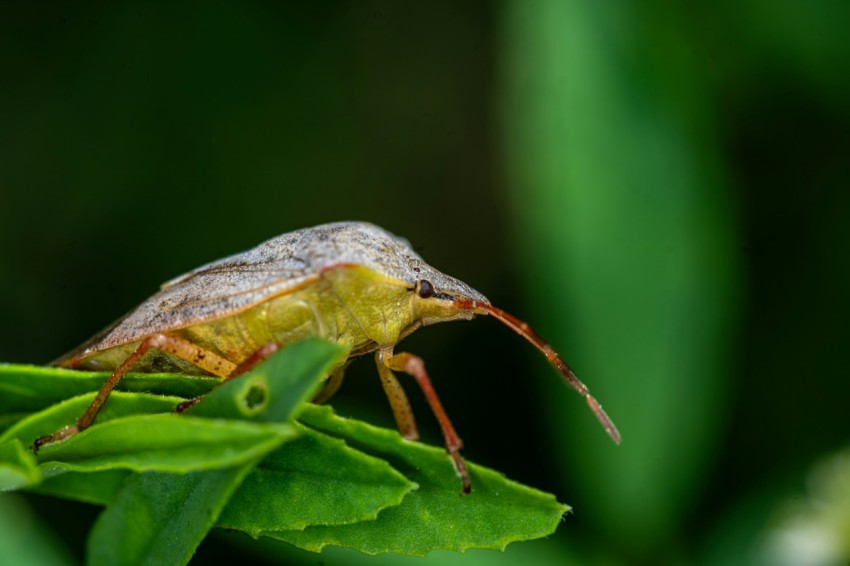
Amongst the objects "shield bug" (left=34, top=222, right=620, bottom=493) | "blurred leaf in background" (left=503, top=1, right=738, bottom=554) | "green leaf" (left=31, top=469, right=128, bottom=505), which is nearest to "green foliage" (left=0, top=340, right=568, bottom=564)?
"green leaf" (left=31, top=469, right=128, bottom=505)

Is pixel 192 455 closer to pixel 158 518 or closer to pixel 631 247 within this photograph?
pixel 158 518

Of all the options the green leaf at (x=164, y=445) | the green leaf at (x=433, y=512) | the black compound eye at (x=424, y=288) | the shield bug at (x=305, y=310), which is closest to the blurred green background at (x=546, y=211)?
the shield bug at (x=305, y=310)

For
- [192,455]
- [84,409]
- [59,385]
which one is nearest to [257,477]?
[192,455]

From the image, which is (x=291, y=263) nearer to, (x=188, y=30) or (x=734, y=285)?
(x=734, y=285)

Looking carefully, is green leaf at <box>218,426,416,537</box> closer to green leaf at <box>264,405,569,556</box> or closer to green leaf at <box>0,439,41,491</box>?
green leaf at <box>264,405,569,556</box>

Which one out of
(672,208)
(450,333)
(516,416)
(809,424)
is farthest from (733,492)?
(450,333)

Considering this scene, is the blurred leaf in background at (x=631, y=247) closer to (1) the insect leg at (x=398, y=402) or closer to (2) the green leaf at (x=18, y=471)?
(1) the insect leg at (x=398, y=402)

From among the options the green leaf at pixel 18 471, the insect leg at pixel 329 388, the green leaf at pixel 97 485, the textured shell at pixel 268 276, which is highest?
the textured shell at pixel 268 276
